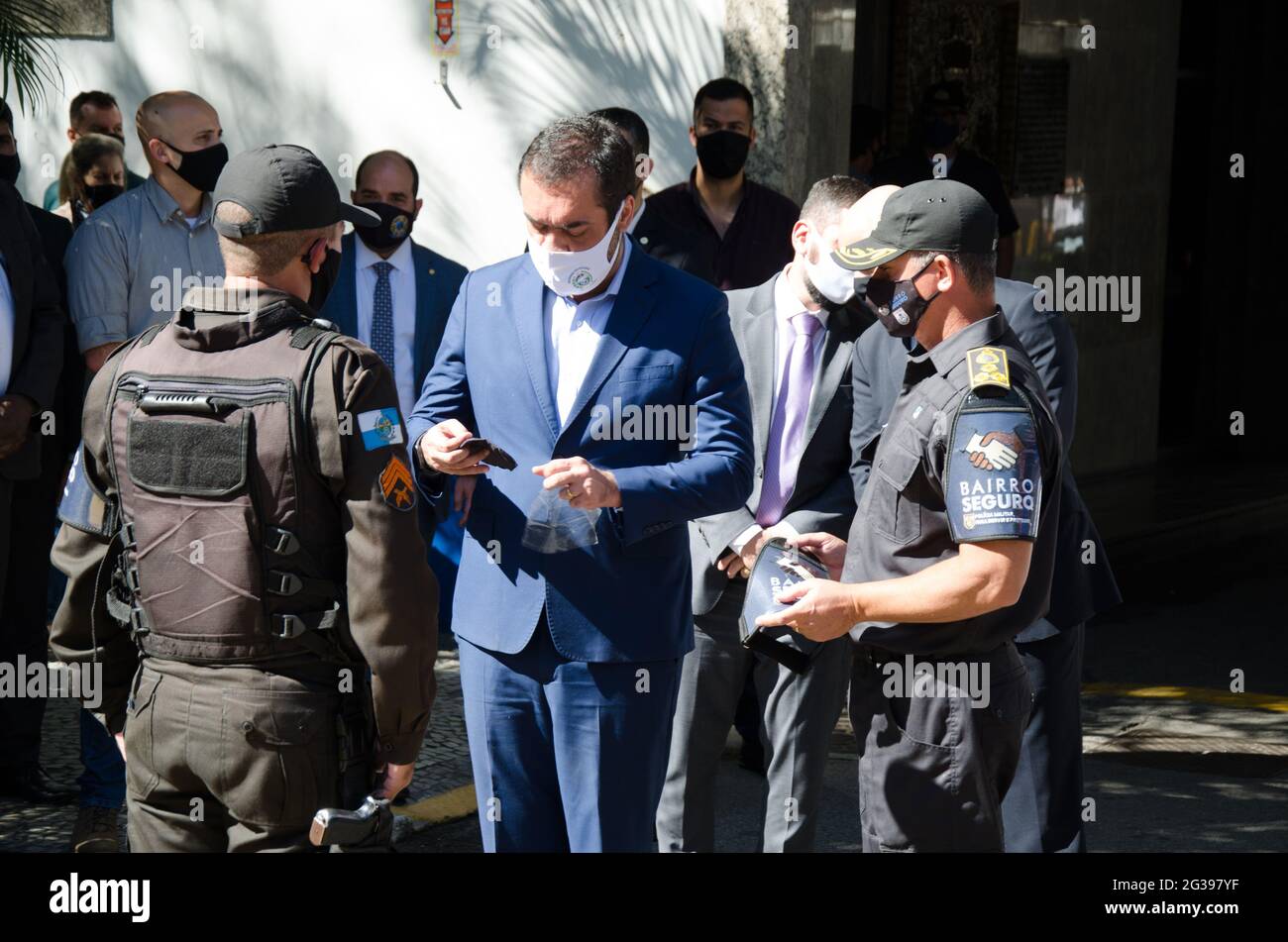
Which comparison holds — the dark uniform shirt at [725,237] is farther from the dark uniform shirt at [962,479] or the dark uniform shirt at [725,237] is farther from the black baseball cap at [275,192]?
the black baseball cap at [275,192]

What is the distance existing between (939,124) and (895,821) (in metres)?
7.00

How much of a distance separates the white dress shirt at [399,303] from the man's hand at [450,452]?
2227mm

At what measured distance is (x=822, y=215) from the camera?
4.63 metres

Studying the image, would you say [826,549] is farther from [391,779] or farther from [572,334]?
[391,779]

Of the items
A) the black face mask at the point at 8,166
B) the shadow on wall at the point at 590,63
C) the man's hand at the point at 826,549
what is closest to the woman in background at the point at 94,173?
the black face mask at the point at 8,166

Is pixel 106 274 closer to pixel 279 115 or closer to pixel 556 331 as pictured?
pixel 556 331

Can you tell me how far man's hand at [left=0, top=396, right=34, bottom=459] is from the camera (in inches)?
198

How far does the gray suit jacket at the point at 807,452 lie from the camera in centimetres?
462

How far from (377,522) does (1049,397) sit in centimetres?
207

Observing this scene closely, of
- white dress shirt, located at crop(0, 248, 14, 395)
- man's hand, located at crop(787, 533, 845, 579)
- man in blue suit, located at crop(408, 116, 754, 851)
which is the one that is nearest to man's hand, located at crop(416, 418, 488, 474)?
man in blue suit, located at crop(408, 116, 754, 851)

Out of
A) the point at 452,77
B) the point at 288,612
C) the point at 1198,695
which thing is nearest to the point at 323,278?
the point at 288,612

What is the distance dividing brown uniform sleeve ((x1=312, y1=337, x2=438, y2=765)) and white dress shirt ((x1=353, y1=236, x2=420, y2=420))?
2.72 meters

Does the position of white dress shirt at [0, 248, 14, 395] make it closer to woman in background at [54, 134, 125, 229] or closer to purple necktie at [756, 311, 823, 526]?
woman in background at [54, 134, 125, 229]

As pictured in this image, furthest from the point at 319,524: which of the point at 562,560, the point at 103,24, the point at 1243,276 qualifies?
the point at 1243,276
